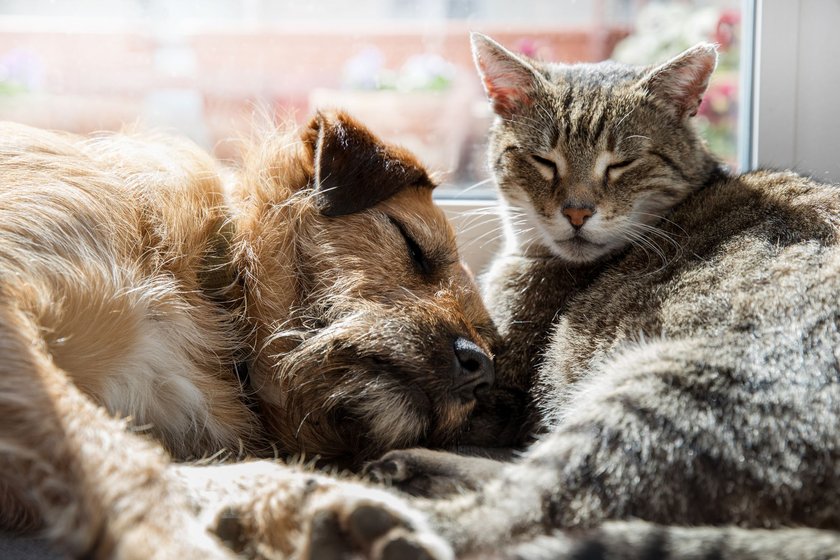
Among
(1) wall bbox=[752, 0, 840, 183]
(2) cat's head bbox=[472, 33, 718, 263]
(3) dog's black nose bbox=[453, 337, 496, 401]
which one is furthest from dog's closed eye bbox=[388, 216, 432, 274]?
(1) wall bbox=[752, 0, 840, 183]

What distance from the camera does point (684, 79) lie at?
6.24 feet

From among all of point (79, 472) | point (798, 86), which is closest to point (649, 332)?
point (79, 472)

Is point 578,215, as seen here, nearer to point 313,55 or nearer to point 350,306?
point 350,306

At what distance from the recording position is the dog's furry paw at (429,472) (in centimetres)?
136

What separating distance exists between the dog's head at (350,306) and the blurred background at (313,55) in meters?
0.80

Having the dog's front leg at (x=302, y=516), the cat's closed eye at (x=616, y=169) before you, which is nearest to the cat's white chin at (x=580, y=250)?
the cat's closed eye at (x=616, y=169)

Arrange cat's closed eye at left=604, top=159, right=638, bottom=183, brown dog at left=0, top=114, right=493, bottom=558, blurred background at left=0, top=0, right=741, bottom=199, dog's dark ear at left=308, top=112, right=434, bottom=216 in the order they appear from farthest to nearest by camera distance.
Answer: blurred background at left=0, top=0, right=741, bottom=199, cat's closed eye at left=604, top=159, right=638, bottom=183, dog's dark ear at left=308, top=112, right=434, bottom=216, brown dog at left=0, top=114, right=493, bottom=558

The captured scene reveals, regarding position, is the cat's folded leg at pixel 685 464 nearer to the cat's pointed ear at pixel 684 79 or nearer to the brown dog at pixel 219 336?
the brown dog at pixel 219 336

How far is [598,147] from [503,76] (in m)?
0.32

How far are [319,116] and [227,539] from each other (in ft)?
3.07

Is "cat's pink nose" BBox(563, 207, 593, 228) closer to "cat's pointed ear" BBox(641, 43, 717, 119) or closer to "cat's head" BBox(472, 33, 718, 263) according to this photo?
"cat's head" BBox(472, 33, 718, 263)

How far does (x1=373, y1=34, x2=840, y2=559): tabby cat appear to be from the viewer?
3.58 feet

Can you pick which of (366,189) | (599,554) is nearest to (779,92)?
(366,189)

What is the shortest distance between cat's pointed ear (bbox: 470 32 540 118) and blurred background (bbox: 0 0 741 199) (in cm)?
38
